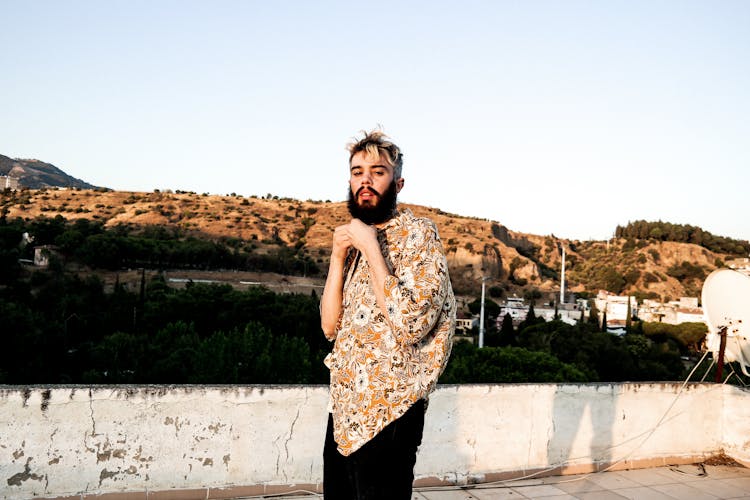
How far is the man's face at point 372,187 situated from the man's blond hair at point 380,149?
10 millimetres

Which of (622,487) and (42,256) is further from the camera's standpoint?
(42,256)

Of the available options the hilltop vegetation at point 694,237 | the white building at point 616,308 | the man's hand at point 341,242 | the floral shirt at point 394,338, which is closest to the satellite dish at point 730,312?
the floral shirt at point 394,338

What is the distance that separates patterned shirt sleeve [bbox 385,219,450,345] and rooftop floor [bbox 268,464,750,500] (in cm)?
176

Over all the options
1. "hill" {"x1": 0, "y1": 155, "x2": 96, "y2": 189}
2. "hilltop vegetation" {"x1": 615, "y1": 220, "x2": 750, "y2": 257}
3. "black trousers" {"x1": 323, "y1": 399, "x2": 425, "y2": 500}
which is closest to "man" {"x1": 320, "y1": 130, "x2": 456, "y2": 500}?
"black trousers" {"x1": 323, "y1": 399, "x2": 425, "y2": 500}

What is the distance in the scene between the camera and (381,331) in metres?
1.24

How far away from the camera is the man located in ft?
3.90

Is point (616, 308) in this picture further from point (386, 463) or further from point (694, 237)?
point (386, 463)

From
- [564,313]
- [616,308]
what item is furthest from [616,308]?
[564,313]

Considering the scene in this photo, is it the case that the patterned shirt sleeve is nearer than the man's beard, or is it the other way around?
the patterned shirt sleeve

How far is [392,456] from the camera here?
1206 millimetres

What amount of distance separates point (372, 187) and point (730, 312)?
318cm

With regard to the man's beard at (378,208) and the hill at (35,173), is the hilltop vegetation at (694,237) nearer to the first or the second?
the man's beard at (378,208)

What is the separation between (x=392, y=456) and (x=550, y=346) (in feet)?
88.1

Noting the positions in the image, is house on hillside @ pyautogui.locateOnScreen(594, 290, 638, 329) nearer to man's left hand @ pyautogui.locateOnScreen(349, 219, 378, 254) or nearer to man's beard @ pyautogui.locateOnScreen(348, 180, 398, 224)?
man's beard @ pyautogui.locateOnScreen(348, 180, 398, 224)
